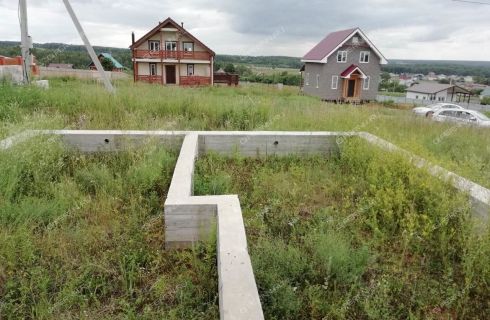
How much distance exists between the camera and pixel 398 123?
7516 millimetres

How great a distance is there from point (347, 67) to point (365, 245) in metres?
26.9

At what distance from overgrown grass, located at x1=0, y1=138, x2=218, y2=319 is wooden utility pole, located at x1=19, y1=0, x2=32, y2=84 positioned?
24.4ft

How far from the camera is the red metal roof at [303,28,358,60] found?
87.0 feet

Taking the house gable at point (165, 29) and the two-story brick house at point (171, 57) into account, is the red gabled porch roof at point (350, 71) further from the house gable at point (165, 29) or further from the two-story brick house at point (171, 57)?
the house gable at point (165, 29)

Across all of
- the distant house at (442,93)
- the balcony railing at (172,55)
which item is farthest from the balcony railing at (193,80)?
the distant house at (442,93)

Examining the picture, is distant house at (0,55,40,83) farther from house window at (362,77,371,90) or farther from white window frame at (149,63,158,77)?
house window at (362,77,371,90)

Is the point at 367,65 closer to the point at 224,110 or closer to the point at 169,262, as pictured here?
the point at 224,110

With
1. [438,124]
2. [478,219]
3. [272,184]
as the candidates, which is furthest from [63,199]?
[438,124]

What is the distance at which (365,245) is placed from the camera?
9.46 ft

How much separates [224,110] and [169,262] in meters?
5.05

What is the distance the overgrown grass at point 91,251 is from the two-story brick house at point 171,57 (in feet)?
79.6

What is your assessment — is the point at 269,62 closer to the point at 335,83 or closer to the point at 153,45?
the point at 335,83

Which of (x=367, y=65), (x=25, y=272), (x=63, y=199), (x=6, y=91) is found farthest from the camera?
(x=367, y=65)

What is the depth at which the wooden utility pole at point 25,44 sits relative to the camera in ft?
30.6
